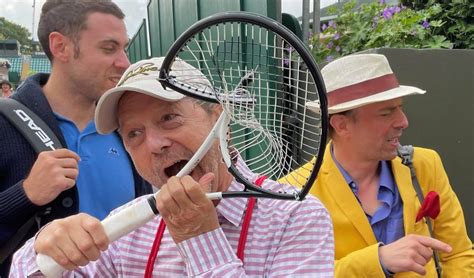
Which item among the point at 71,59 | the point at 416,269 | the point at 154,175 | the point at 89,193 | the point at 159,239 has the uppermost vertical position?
the point at 71,59

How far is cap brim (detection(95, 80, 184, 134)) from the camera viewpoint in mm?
1283

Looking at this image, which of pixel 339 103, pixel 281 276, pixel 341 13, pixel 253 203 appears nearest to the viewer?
pixel 281 276

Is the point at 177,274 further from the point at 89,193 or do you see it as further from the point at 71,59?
the point at 71,59

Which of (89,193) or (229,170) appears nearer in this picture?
(229,170)

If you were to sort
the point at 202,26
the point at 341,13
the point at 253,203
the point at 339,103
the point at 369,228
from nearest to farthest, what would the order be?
1. the point at 202,26
2. the point at 253,203
3. the point at 369,228
4. the point at 339,103
5. the point at 341,13

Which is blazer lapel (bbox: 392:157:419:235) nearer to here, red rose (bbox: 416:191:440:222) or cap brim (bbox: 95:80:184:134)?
red rose (bbox: 416:191:440:222)

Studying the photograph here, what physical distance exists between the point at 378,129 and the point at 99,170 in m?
1.25

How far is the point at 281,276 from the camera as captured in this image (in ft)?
4.00

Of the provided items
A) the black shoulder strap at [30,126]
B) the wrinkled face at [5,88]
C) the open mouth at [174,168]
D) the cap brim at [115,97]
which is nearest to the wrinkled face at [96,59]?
the black shoulder strap at [30,126]

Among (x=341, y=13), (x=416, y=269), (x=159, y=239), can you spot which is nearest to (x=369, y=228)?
(x=416, y=269)

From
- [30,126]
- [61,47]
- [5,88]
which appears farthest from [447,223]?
[5,88]

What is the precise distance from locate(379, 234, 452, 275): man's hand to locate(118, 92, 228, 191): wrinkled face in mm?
907

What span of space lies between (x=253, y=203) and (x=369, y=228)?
944 mm

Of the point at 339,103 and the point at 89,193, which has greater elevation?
the point at 339,103
